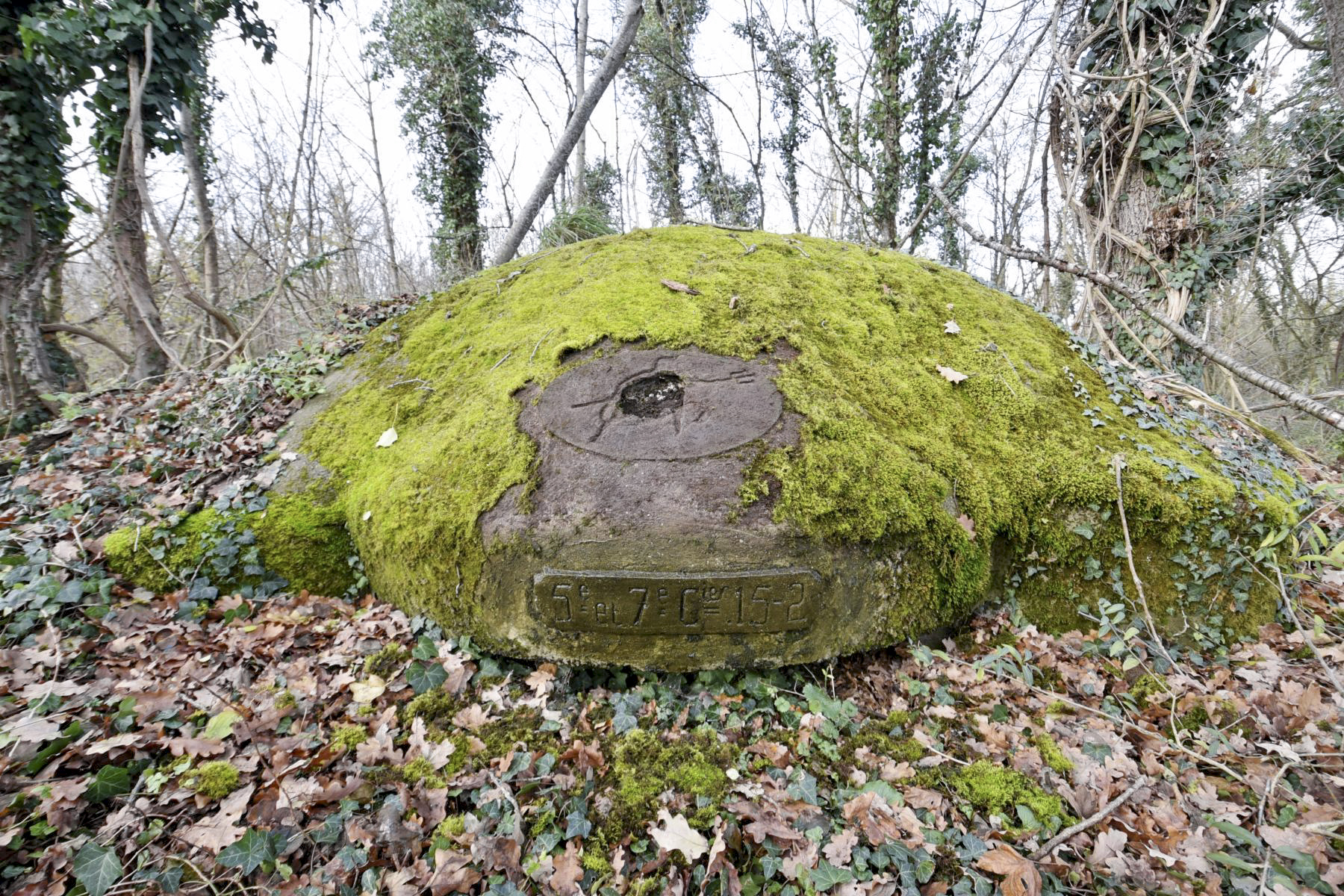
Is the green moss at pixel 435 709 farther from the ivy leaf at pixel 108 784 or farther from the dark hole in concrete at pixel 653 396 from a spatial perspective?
the dark hole in concrete at pixel 653 396

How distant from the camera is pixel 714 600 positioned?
8.70 feet

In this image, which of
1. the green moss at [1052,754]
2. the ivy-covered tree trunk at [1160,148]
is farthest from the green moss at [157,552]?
the ivy-covered tree trunk at [1160,148]

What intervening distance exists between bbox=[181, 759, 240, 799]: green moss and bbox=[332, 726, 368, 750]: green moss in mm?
341

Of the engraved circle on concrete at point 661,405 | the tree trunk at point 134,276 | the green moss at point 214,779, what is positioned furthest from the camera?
the tree trunk at point 134,276

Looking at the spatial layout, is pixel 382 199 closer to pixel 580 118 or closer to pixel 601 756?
pixel 580 118

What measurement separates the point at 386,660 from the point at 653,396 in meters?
1.95

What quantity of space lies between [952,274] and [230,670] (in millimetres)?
5622

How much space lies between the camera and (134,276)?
5586 millimetres

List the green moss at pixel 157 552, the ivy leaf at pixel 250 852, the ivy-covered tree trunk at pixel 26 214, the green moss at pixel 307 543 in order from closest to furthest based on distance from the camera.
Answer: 1. the ivy leaf at pixel 250 852
2. the green moss at pixel 157 552
3. the green moss at pixel 307 543
4. the ivy-covered tree trunk at pixel 26 214

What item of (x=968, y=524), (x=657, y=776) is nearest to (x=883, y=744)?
(x=657, y=776)

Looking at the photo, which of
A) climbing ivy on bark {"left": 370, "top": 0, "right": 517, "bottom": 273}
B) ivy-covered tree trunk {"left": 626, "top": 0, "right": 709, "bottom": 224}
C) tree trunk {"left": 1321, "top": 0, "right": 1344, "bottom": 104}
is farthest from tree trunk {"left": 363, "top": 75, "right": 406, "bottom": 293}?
tree trunk {"left": 1321, "top": 0, "right": 1344, "bottom": 104}

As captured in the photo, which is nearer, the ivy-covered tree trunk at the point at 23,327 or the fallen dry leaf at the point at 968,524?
the fallen dry leaf at the point at 968,524

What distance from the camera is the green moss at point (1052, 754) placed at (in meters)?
2.38

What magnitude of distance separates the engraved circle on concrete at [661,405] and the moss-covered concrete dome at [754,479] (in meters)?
0.01
